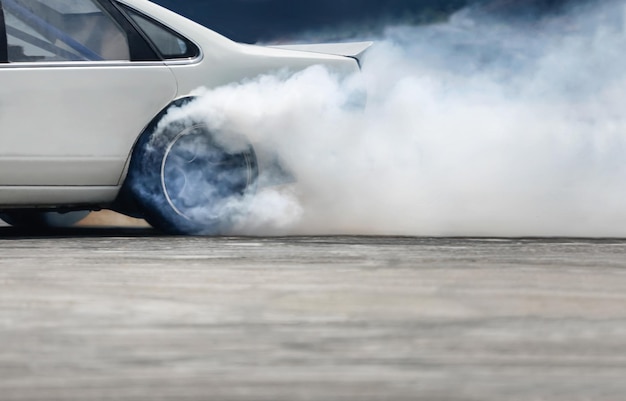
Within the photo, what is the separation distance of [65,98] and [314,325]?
11.2ft

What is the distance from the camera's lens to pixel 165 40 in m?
6.73

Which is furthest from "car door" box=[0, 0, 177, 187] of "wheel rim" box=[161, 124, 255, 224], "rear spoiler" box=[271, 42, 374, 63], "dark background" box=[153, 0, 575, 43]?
"rear spoiler" box=[271, 42, 374, 63]

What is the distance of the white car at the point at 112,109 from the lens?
651cm

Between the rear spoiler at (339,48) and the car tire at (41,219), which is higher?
the rear spoiler at (339,48)

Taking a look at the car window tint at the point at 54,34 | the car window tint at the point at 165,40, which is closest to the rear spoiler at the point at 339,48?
the car window tint at the point at 165,40

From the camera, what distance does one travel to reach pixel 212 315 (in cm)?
372

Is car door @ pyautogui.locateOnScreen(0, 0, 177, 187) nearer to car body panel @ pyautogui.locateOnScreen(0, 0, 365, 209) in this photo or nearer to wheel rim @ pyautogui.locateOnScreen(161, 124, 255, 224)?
car body panel @ pyautogui.locateOnScreen(0, 0, 365, 209)

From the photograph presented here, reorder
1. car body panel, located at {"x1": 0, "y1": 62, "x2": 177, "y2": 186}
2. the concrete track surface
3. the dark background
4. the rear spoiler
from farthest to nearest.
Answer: the dark background, the rear spoiler, car body panel, located at {"x1": 0, "y1": 62, "x2": 177, "y2": 186}, the concrete track surface

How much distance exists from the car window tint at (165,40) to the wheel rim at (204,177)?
0.44 meters

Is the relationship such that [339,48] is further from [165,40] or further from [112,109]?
[112,109]

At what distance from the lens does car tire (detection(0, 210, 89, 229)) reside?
27.0 ft

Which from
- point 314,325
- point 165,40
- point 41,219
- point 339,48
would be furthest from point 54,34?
point 314,325

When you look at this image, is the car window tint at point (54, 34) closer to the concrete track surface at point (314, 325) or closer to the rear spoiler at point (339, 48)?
the rear spoiler at point (339, 48)

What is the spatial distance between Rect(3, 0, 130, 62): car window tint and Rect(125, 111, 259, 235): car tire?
1.84 feet
